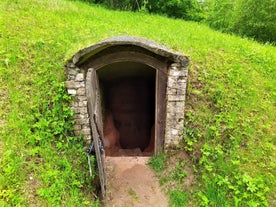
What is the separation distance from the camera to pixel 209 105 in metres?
5.77

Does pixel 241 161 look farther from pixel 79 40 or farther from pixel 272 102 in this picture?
pixel 79 40

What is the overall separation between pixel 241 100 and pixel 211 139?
1411mm

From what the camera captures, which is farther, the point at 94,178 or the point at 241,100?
the point at 241,100

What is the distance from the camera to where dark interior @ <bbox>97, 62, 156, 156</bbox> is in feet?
27.5

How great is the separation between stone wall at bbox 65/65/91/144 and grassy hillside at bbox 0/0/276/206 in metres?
0.16

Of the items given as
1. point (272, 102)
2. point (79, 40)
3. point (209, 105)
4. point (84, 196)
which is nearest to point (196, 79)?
point (209, 105)

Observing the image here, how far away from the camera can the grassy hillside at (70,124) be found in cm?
428

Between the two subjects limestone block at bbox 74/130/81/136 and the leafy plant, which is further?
the leafy plant

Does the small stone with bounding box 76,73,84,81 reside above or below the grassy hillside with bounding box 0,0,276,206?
above

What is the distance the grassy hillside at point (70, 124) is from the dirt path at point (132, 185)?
400mm

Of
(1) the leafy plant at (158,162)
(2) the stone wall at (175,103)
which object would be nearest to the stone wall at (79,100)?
(1) the leafy plant at (158,162)

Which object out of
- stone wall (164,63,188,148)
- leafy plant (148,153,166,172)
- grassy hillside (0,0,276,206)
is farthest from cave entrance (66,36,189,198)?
grassy hillside (0,0,276,206)

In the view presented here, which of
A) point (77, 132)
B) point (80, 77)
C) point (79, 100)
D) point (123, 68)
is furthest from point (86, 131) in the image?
point (123, 68)

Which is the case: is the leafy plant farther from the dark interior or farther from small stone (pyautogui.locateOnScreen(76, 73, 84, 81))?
the dark interior
